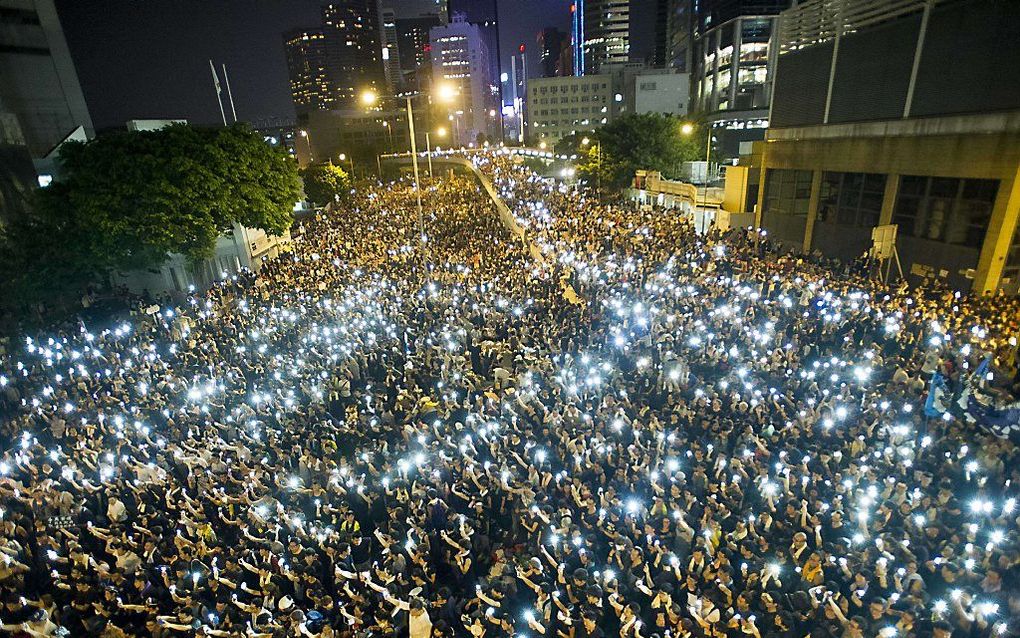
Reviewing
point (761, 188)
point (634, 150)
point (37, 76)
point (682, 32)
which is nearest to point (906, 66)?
point (761, 188)

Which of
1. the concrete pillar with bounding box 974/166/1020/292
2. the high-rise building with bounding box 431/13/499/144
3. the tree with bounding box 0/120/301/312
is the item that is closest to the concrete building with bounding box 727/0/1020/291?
the concrete pillar with bounding box 974/166/1020/292

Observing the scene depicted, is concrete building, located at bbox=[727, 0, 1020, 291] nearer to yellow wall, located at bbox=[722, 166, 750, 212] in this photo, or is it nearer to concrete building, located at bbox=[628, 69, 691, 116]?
yellow wall, located at bbox=[722, 166, 750, 212]

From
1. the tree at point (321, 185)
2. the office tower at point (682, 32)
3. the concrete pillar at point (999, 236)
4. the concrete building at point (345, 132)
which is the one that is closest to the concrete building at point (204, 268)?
the tree at point (321, 185)

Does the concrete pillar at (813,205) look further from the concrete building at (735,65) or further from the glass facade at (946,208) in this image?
the concrete building at (735,65)

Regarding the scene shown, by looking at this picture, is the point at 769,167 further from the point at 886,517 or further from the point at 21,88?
the point at 21,88

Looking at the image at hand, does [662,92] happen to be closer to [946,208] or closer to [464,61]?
[946,208]

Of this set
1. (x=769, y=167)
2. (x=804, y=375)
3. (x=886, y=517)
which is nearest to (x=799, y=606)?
(x=886, y=517)
